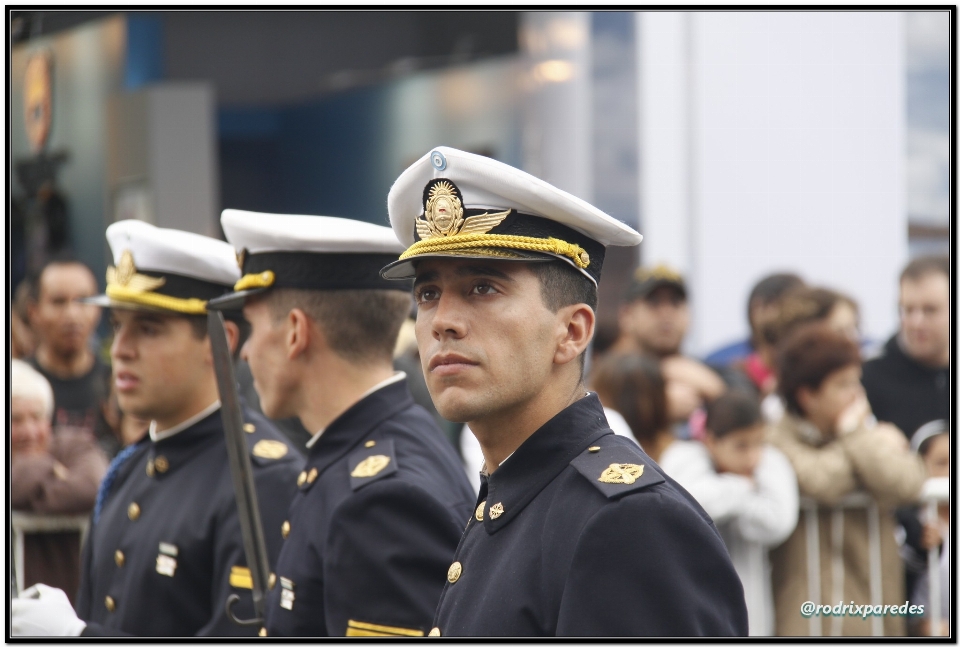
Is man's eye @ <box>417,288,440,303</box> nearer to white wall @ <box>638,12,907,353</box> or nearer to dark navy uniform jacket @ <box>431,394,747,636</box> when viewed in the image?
dark navy uniform jacket @ <box>431,394,747,636</box>

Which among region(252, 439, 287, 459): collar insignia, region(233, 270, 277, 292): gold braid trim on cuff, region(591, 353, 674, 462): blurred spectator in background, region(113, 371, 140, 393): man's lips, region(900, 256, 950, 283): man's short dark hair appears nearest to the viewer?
region(233, 270, 277, 292): gold braid trim on cuff

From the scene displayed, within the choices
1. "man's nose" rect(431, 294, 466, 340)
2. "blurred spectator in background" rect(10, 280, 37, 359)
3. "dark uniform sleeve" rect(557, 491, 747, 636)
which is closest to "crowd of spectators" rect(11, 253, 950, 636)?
"blurred spectator in background" rect(10, 280, 37, 359)

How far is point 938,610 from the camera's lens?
568 cm

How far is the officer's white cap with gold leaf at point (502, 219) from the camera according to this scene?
2635 mm

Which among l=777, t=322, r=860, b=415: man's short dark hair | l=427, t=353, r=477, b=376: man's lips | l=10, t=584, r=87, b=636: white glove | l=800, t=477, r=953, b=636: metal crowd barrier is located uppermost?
l=427, t=353, r=477, b=376: man's lips

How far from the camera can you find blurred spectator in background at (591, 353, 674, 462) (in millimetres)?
5973

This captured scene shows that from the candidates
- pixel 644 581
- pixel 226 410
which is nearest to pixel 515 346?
pixel 644 581

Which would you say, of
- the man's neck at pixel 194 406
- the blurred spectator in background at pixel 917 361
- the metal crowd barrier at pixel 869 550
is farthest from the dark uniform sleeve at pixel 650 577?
the blurred spectator in background at pixel 917 361

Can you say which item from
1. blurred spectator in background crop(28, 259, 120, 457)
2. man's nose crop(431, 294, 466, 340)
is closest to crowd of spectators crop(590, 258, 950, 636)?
blurred spectator in background crop(28, 259, 120, 457)

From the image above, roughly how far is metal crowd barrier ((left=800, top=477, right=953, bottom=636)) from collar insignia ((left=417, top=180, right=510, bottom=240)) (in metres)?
3.64

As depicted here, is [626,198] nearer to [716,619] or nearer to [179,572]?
[179,572]

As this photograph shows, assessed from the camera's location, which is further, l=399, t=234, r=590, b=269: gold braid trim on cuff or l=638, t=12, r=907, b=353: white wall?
l=638, t=12, r=907, b=353: white wall

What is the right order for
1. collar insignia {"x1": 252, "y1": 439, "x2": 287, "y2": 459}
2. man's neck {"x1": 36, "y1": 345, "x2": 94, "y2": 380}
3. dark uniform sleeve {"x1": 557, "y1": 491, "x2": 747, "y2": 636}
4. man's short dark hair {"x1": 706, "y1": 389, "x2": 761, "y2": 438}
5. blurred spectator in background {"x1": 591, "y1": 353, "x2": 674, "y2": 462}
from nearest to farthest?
dark uniform sleeve {"x1": 557, "y1": 491, "x2": 747, "y2": 636}, collar insignia {"x1": 252, "y1": 439, "x2": 287, "y2": 459}, man's short dark hair {"x1": 706, "y1": 389, "x2": 761, "y2": 438}, blurred spectator in background {"x1": 591, "y1": 353, "x2": 674, "y2": 462}, man's neck {"x1": 36, "y1": 345, "x2": 94, "y2": 380}

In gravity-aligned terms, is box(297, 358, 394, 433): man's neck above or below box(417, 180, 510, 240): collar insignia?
below
